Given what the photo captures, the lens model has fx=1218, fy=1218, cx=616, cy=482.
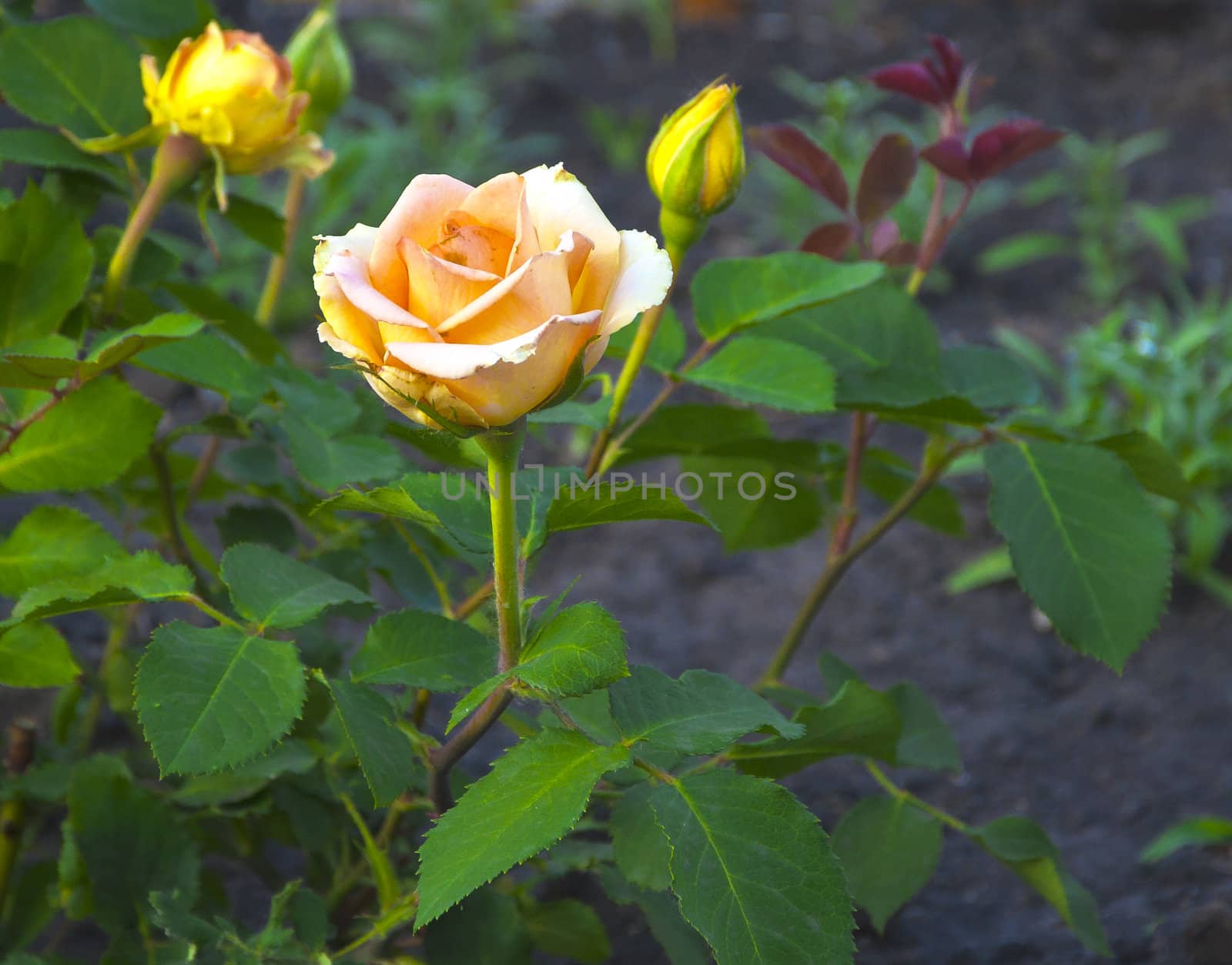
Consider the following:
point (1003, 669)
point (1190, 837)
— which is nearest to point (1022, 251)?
point (1003, 669)

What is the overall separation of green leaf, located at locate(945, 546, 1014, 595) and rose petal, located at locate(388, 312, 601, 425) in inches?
54.1

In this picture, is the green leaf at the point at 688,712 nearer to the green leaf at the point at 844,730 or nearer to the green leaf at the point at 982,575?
the green leaf at the point at 844,730

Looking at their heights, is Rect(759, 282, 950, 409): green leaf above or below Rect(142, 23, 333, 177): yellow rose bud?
below

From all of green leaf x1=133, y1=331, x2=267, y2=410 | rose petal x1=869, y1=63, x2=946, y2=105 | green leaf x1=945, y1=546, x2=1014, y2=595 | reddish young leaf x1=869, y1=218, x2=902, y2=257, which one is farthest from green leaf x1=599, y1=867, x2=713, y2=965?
green leaf x1=945, y1=546, x2=1014, y2=595

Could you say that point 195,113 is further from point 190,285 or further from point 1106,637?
point 1106,637

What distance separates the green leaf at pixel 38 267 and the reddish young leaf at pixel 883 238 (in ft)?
1.93

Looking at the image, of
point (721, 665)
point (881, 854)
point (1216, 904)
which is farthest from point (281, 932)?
point (721, 665)

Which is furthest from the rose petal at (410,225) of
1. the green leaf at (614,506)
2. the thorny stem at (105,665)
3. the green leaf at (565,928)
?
the thorny stem at (105,665)

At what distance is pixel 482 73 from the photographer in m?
3.52

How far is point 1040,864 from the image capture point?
891 millimetres

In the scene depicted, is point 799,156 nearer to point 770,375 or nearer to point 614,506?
point 770,375

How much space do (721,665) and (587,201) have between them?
1.16 m

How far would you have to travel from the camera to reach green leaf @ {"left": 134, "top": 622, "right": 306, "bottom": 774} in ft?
2.00

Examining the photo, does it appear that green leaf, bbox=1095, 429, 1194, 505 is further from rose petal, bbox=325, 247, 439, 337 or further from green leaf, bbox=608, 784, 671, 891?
rose petal, bbox=325, 247, 439, 337
